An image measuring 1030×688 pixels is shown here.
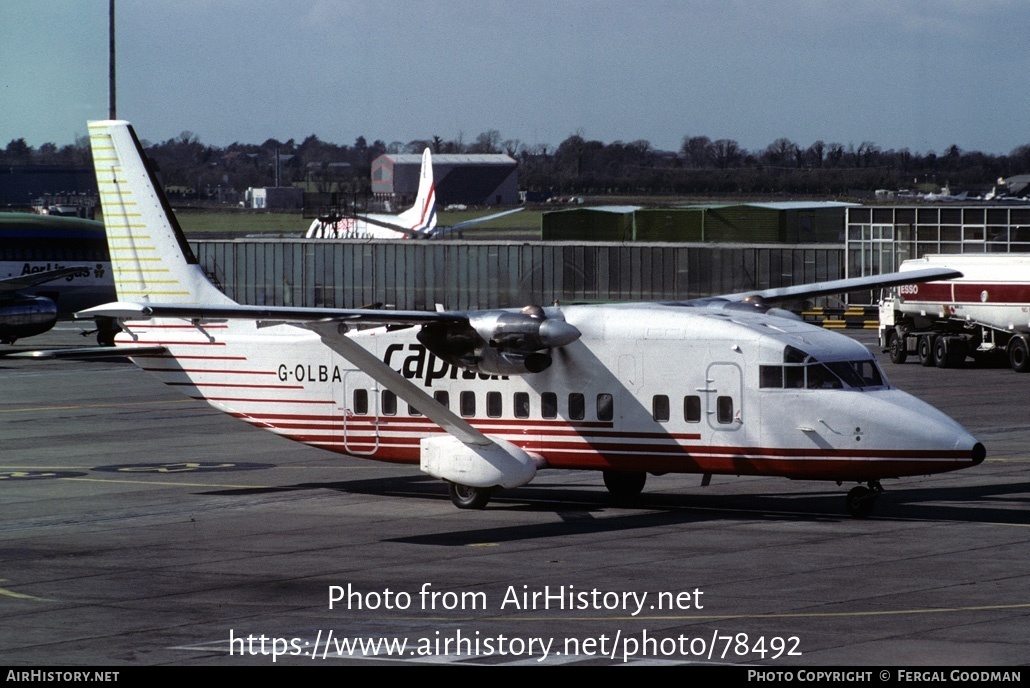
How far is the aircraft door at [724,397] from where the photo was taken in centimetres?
2658

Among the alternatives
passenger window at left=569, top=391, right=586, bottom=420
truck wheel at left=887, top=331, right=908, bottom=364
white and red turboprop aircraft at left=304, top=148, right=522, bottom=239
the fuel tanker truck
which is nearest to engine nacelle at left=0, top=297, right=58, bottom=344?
truck wheel at left=887, top=331, right=908, bottom=364

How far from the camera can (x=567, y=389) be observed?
2791 cm

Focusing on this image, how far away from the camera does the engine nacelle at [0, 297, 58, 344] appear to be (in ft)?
217

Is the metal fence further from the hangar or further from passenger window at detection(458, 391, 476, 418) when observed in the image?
the hangar

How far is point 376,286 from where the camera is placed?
96438 mm

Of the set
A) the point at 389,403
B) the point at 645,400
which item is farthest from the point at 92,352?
the point at 645,400

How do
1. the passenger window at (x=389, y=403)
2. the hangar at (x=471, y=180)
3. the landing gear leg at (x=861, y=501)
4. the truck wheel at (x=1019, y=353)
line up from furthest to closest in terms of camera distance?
the hangar at (x=471, y=180), the truck wheel at (x=1019, y=353), the passenger window at (x=389, y=403), the landing gear leg at (x=861, y=501)

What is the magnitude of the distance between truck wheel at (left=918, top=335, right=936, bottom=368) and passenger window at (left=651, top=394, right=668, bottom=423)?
114 feet

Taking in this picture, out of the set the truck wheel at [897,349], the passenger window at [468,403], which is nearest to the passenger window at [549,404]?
the passenger window at [468,403]

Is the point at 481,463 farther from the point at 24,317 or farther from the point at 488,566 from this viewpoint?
the point at 24,317

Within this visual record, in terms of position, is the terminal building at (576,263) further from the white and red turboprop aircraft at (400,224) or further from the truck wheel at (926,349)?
the truck wheel at (926,349)

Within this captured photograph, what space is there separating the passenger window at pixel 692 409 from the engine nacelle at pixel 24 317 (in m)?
46.7
